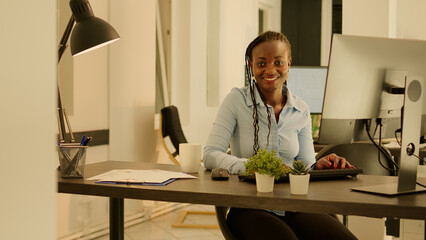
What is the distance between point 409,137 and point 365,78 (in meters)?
0.31

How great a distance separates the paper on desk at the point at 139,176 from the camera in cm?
165

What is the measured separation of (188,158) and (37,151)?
4.54 feet

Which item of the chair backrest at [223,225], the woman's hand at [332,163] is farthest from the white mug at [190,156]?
the woman's hand at [332,163]

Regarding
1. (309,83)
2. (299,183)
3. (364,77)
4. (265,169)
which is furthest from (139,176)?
(309,83)

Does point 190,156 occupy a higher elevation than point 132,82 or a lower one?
lower

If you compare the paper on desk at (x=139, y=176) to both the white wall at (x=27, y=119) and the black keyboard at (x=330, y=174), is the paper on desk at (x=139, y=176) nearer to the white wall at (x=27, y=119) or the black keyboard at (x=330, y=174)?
the black keyboard at (x=330, y=174)

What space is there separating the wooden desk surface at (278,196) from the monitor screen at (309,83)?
8.13ft

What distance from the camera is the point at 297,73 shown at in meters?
4.29

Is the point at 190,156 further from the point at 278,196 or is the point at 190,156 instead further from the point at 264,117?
the point at 278,196

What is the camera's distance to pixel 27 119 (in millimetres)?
519

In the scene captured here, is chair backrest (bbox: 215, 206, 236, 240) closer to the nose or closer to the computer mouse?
the computer mouse

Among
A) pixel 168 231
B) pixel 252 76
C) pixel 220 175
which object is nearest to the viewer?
pixel 220 175

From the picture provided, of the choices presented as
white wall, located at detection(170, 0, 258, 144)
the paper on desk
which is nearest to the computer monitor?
the paper on desk

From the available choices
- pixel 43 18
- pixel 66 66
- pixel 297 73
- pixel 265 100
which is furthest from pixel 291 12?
pixel 43 18
